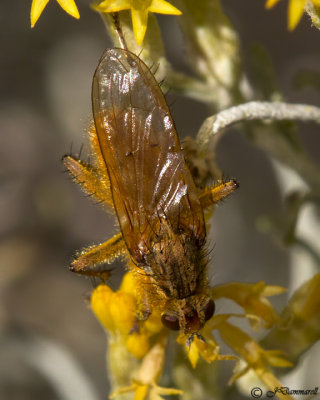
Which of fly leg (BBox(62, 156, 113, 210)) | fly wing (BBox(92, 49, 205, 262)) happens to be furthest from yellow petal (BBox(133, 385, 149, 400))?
fly leg (BBox(62, 156, 113, 210))

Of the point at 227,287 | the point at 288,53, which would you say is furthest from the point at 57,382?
the point at 288,53

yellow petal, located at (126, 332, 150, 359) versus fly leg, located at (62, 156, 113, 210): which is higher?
fly leg, located at (62, 156, 113, 210)

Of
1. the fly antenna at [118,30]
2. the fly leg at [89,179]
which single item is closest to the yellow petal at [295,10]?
the fly antenna at [118,30]

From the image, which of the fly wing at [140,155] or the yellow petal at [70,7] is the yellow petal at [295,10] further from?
the yellow petal at [70,7]

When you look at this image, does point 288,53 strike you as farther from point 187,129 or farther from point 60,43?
point 60,43

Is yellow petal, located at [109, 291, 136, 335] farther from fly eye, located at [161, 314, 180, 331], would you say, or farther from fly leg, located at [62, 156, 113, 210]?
fly leg, located at [62, 156, 113, 210]

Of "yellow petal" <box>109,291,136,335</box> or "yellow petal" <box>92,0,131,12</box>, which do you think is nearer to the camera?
"yellow petal" <box>92,0,131,12</box>

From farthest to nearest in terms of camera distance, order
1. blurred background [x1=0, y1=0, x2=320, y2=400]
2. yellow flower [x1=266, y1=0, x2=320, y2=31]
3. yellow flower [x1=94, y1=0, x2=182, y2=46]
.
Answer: blurred background [x1=0, y1=0, x2=320, y2=400], yellow flower [x1=94, y1=0, x2=182, y2=46], yellow flower [x1=266, y1=0, x2=320, y2=31]
